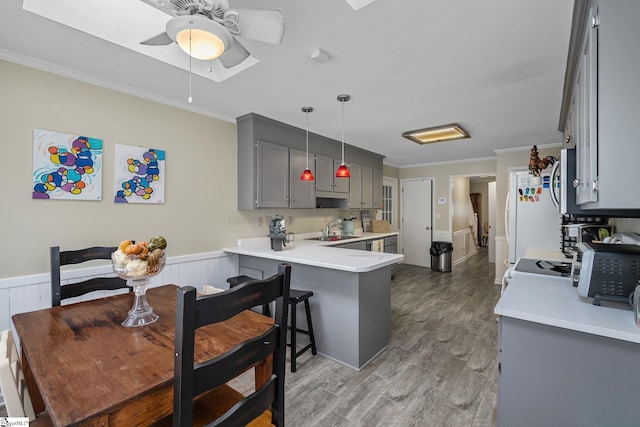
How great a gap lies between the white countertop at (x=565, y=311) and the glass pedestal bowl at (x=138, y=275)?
1.68 metres

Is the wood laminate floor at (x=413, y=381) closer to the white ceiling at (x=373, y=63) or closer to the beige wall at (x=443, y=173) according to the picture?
the white ceiling at (x=373, y=63)

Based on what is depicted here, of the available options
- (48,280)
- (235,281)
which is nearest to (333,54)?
(235,281)

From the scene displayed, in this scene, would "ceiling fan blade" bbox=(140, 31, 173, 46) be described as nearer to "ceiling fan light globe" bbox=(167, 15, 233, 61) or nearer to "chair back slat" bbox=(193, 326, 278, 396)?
"ceiling fan light globe" bbox=(167, 15, 233, 61)

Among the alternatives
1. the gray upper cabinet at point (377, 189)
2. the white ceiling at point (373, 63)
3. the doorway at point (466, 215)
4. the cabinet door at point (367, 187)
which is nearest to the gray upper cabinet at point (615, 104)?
the white ceiling at point (373, 63)

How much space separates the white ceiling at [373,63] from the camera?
1.59 meters

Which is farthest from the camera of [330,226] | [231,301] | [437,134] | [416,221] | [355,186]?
[416,221]

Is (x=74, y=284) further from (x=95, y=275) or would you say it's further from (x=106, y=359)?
(x=106, y=359)

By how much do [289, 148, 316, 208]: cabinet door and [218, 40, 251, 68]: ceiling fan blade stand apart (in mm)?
2057

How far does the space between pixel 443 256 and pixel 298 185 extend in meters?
3.82

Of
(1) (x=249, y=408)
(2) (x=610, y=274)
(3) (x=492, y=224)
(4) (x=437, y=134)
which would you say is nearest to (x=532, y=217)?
(4) (x=437, y=134)

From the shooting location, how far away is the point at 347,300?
7.90ft

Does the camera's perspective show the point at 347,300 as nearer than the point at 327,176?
Yes

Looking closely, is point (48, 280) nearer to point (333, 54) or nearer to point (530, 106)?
point (333, 54)

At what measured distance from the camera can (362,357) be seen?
A: 241 cm
